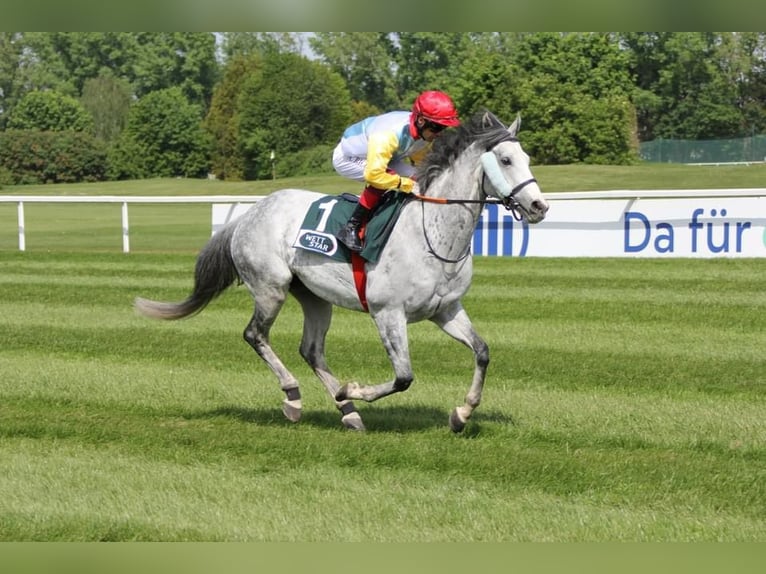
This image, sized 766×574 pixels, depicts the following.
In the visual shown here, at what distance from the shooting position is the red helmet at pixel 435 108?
6.80 meters

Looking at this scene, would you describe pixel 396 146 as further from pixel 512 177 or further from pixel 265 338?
pixel 265 338

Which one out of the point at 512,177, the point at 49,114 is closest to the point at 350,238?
the point at 512,177

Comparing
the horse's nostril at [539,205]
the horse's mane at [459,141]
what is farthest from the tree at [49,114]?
the horse's nostril at [539,205]

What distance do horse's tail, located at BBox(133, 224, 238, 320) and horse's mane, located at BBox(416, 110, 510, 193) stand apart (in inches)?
63.4

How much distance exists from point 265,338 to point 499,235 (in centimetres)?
1181

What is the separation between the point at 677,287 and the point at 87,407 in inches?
350

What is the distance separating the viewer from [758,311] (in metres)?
12.7

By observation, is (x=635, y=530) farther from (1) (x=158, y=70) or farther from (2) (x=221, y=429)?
(1) (x=158, y=70)

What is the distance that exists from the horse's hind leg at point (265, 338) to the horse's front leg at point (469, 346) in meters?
1.07

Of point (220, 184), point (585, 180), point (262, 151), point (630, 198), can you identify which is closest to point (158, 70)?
point (262, 151)

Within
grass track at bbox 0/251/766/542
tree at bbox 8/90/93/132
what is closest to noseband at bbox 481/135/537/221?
grass track at bbox 0/251/766/542

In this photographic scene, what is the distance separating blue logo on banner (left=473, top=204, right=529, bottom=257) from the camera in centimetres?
1911

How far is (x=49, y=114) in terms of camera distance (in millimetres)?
60062

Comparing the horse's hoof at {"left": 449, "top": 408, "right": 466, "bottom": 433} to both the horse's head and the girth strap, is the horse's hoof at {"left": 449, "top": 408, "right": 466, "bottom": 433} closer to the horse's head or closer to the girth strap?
the girth strap
